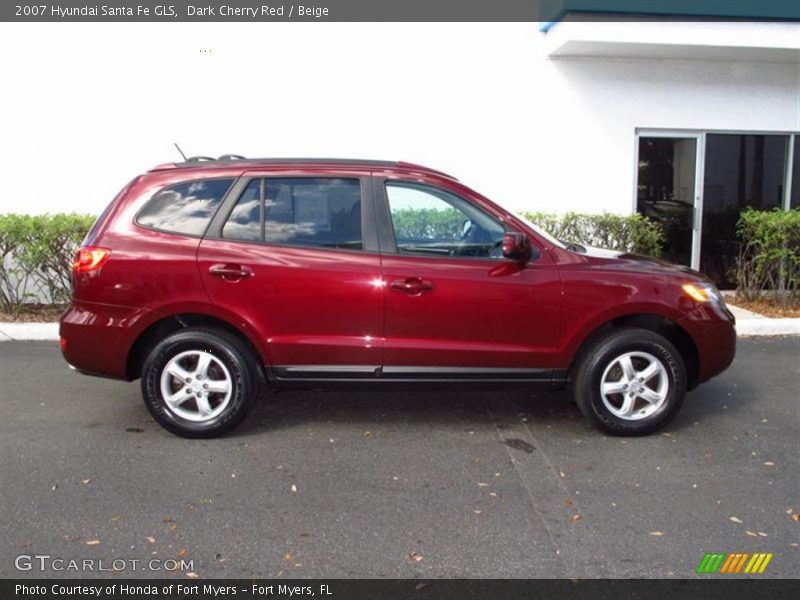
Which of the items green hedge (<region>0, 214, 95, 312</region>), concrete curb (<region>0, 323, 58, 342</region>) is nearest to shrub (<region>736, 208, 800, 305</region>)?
green hedge (<region>0, 214, 95, 312</region>)

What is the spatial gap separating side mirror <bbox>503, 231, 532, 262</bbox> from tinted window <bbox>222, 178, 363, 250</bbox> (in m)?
0.96

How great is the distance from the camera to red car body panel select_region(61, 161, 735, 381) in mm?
4480

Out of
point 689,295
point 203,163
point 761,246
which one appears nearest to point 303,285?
point 203,163

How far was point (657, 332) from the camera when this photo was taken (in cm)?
486

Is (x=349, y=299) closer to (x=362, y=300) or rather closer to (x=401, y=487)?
(x=362, y=300)

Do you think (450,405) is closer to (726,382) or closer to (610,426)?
(610,426)

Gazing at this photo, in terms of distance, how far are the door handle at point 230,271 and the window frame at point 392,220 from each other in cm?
90

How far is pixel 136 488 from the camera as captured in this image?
395 cm

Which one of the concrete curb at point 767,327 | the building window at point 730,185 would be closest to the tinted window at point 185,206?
the concrete curb at point 767,327

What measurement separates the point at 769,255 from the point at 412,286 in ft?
20.1

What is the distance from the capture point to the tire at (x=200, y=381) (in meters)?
4.54

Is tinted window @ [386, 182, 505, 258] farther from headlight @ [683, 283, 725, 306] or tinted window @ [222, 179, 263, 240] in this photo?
headlight @ [683, 283, 725, 306]

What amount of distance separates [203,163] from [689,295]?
3.42m

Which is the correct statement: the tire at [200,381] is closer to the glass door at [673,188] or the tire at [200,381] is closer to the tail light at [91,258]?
the tail light at [91,258]
